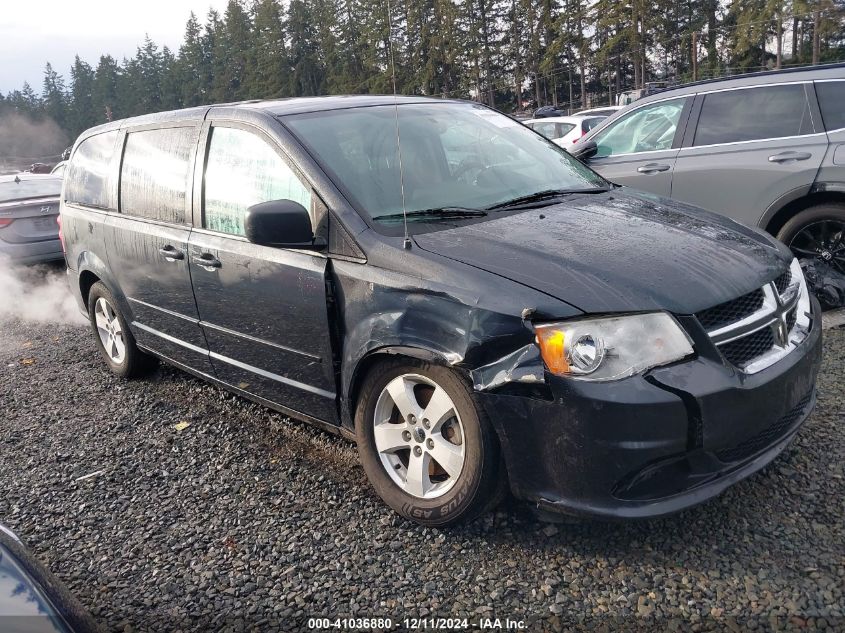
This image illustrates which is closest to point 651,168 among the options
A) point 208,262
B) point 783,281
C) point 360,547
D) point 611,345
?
point 783,281

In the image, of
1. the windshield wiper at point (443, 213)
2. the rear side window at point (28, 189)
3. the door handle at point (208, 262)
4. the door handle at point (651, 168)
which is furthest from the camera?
the rear side window at point (28, 189)

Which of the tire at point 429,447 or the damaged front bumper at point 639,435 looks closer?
the damaged front bumper at point 639,435

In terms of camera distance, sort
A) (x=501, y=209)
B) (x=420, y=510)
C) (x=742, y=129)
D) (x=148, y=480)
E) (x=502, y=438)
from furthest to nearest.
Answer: (x=742, y=129), (x=148, y=480), (x=501, y=209), (x=420, y=510), (x=502, y=438)

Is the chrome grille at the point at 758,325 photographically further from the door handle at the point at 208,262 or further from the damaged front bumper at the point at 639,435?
the door handle at the point at 208,262

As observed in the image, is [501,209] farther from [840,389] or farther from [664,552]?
[840,389]

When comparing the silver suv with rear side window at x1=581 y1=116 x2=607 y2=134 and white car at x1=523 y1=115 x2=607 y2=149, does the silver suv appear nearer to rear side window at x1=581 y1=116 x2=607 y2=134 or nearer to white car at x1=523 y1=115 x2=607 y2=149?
white car at x1=523 y1=115 x2=607 y2=149

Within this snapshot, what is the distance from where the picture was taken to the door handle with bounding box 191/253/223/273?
3.69 m

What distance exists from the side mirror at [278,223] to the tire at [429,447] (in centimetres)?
68

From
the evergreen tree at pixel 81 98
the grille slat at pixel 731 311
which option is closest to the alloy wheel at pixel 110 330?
the grille slat at pixel 731 311

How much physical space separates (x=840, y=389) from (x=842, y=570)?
1.71 m

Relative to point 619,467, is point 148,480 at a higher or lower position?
lower

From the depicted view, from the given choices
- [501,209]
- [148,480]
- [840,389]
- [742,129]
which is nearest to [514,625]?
[501,209]

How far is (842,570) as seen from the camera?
248cm

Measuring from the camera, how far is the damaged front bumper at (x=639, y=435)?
7.81ft
